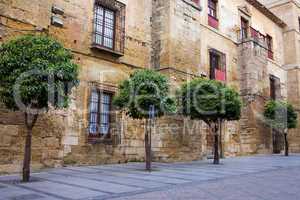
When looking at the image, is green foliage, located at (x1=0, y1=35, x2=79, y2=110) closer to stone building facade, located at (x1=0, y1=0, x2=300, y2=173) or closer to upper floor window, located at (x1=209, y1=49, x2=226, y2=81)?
stone building facade, located at (x1=0, y1=0, x2=300, y2=173)

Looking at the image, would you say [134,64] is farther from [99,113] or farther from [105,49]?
[99,113]

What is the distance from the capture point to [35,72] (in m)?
6.33

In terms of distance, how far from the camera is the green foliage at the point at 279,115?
16.5 meters

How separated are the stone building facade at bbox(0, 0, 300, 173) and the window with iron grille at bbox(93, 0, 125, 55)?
0.12 ft

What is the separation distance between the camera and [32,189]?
18.3 feet

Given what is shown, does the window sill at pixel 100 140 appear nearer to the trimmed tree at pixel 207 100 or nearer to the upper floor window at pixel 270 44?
the trimmed tree at pixel 207 100

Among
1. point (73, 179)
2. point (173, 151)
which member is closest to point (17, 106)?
point (73, 179)

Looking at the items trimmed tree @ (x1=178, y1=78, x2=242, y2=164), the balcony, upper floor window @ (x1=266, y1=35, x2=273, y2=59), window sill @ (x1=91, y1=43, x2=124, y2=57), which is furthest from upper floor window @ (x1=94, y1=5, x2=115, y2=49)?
upper floor window @ (x1=266, y1=35, x2=273, y2=59)

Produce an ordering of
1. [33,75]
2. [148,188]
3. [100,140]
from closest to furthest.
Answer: [148,188]
[33,75]
[100,140]

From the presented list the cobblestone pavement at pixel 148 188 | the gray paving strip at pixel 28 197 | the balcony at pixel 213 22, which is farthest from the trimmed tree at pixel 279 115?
the gray paving strip at pixel 28 197

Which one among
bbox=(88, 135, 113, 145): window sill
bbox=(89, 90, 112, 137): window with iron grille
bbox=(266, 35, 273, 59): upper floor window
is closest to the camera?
bbox=(88, 135, 113, 145): window sill

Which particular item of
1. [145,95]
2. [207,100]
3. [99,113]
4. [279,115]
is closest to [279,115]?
[279,115]

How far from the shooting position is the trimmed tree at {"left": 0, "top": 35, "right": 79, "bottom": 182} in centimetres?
633

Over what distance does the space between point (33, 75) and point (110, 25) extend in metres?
5.36
